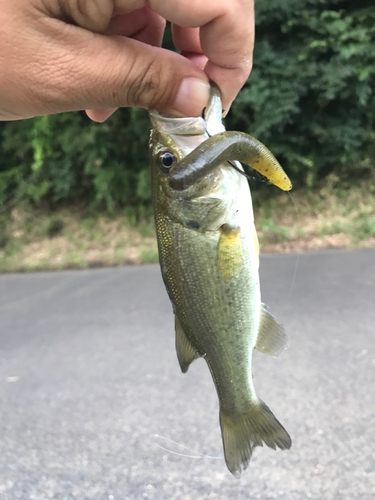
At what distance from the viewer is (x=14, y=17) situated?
121 cm

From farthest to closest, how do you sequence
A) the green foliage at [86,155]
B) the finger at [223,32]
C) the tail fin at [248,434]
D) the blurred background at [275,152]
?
1. the green foliage at [86,155]
2. the blurred background at [275,152]
3. the tail fin at [248,434]
4. the finger at [223,32]

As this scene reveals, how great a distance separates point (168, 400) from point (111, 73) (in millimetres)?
2506

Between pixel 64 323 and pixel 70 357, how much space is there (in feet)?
2.20

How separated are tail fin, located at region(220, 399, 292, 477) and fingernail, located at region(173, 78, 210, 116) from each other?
1.05 meters

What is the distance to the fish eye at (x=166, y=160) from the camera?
1.33m

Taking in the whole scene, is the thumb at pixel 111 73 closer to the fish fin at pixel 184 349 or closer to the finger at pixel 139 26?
the finger at pixel 139 26

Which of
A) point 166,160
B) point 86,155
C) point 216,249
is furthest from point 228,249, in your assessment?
point 86,155

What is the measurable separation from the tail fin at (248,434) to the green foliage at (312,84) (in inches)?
190

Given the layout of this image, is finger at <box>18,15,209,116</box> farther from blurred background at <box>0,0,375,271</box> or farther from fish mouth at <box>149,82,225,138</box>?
blurred background at <box>0,0,375,271</box>

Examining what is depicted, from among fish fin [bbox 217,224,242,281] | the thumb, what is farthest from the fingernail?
fish fin [bbox 217,224,242,281]

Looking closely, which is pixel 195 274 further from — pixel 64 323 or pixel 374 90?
pixel 374 90

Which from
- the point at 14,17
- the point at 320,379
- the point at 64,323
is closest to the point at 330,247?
the point at 320,379

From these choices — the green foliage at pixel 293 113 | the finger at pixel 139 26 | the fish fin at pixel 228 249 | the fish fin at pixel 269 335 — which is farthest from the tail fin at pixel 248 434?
the green foliage at pixel 293 113

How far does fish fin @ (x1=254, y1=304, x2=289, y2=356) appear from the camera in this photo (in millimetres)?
1569
